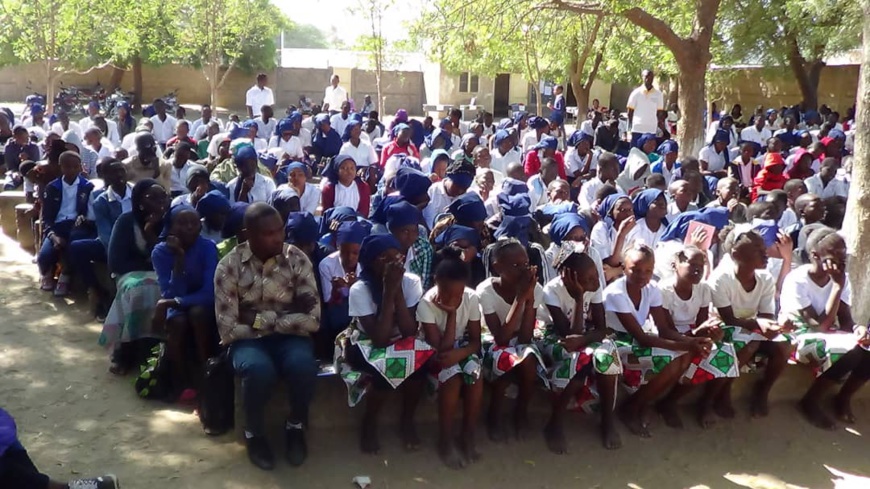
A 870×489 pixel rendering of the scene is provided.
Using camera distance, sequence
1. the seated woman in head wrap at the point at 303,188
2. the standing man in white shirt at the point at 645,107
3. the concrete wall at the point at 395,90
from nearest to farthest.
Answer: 1. the seated woman in head wrap at the point at 303,188
2. the standing man in white shirt at the point at 645,107
3. the concrete wall at the point at 395,90

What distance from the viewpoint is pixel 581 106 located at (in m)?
15.1

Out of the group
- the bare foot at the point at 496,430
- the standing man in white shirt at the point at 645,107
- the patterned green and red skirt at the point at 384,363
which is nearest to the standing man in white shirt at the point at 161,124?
the standing man in white shirt at the point at 645,107

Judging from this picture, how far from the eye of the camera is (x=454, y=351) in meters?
3.56

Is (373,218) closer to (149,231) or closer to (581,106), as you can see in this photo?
(149,231)

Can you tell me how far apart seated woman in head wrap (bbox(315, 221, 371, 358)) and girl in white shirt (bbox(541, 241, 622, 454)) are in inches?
42.1

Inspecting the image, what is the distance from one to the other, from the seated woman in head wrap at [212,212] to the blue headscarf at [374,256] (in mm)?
1536

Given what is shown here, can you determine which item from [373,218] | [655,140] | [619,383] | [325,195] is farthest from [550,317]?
[655,140]

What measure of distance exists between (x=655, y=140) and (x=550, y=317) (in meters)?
6.77

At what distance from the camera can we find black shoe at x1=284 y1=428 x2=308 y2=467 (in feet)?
11.5

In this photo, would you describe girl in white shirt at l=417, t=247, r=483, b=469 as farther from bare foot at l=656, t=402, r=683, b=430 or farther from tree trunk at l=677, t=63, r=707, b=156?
tree trunk at l=677, t=63, r=707, b=156

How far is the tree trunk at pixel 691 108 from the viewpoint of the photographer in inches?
328

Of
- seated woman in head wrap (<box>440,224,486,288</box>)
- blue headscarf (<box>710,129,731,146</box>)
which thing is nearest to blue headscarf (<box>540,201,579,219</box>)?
seated woman in head wrap (<box>440,224,486,288</box>)

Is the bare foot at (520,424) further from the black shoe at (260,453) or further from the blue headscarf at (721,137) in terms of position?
the blue headscarf at (721,137)

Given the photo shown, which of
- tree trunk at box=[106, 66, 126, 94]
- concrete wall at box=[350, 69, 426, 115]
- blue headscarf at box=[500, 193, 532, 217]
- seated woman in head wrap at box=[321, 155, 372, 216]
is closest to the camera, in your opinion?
blue headscarf at box=[500, 193, 532, 217]
